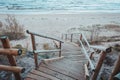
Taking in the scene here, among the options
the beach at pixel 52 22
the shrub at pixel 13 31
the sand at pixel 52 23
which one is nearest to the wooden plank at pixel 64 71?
the sand at pixel 52 23

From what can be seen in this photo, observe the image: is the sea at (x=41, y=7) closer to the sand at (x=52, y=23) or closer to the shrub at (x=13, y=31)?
the sand at (x=52, y=23)

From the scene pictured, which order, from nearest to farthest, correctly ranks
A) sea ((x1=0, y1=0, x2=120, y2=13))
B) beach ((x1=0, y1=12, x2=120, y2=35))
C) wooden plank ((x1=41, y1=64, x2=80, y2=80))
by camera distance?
1. wooden plank ((x1=41, y1=64, x2=80, y2=80))
2. beach ((x1=0, y1=12, x2=120, y2=35))
3. sea ((x1=0, y1=0, x2=120, y2=13))

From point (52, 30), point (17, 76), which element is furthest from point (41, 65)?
point (52, 30)

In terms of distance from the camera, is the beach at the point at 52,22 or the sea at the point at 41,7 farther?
the sea at the point at 41,7

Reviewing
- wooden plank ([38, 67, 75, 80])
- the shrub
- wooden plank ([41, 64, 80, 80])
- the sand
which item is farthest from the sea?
wooden plank ([38, 67, 75, 80])

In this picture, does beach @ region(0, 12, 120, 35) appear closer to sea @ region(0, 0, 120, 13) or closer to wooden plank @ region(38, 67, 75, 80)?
sea @ region(0, 0, 120, 13)

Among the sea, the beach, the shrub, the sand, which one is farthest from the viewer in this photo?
the sea

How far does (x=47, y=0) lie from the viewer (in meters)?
42.7

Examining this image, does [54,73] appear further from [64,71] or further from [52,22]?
[52,22]

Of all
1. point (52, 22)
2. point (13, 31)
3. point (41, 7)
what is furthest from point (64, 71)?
point (41, 7)

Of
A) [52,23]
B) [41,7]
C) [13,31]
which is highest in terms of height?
[41,7]

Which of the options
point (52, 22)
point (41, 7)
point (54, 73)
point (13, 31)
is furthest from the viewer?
point (41, 7)

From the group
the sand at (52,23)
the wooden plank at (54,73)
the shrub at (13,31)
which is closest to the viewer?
the wooden plank at (54,73)

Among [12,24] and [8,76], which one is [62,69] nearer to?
[8,76]
